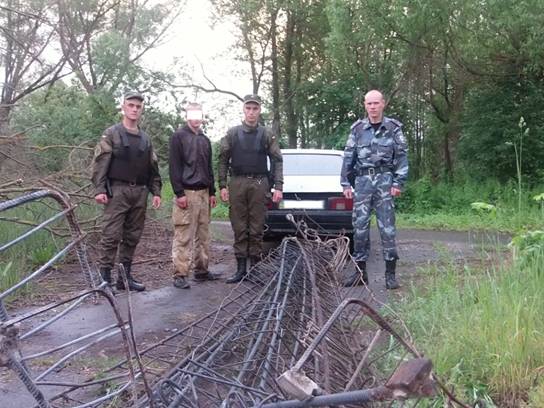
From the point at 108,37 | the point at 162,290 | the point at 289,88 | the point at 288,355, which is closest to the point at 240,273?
the point at 162,290

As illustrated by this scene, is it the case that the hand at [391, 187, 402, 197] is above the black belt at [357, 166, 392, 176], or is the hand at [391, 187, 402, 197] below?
below

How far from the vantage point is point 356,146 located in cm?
569

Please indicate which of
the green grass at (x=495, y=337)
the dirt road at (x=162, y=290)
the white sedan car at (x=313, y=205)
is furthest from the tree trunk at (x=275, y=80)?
the green grass at (x=495, y=337)

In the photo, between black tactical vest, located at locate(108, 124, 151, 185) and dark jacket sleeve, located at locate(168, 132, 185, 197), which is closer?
black tactical vest, located at locate(108, 124, 151, 185)

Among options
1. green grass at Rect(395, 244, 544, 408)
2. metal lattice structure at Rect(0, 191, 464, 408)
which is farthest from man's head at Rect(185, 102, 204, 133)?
green grass at Rect(395, 244, 544, 408)

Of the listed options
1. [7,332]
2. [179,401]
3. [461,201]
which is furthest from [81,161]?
[461,201]

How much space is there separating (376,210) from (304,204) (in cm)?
162

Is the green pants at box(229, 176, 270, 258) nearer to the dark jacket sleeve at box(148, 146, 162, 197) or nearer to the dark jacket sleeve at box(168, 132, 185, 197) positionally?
the dark jacket sleeve at box(168, 132, 185, 197)

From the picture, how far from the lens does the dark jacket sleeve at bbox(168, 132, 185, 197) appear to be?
590cm

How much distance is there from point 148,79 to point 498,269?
51.1 ft

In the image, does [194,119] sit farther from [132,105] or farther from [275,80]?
[275,80]

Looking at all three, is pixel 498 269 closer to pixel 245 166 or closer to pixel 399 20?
pixel 245 166

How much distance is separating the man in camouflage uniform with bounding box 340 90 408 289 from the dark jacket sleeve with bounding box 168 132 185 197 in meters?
1.69

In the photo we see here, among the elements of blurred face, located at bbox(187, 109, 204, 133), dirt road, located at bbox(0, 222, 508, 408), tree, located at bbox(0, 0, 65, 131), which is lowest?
dirt road, located at bbox(0, 222, 508, 408)
